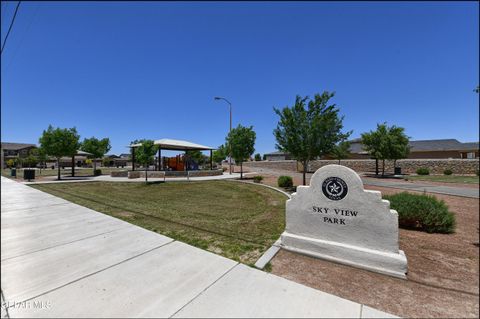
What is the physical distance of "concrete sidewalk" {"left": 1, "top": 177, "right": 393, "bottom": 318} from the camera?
9.36 feet

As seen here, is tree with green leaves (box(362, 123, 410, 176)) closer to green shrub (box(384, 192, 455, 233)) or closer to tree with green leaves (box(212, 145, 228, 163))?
tree with green leaves (box(212, 145, 228, 163))

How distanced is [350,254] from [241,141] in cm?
1864

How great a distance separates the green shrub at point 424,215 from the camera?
18.7ft

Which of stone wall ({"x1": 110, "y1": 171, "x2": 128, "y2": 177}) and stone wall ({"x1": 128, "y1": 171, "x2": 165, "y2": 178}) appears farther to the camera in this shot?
stone wall ({"x1": 110, "y1": 171, "x2": 128, "y2": 177})

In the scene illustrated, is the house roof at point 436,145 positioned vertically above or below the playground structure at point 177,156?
above

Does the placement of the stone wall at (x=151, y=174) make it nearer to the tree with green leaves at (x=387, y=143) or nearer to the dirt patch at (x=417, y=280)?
the dirt patch at (x=417, y=280)

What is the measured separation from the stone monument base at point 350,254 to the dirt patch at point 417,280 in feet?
0.39


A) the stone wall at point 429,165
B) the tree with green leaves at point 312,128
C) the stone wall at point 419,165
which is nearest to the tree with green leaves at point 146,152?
the tree with green leaves at point 312,128

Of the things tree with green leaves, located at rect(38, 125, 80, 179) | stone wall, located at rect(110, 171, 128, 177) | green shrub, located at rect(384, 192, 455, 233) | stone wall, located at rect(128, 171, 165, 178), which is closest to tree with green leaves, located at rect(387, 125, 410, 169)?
green shrub, located at rect(384, 192, 455, 233)

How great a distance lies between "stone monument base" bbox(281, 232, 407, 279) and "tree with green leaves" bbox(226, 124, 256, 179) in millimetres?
17743

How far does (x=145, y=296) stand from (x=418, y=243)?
5.62 m

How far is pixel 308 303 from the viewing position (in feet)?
9.97

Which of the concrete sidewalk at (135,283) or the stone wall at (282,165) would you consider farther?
the stone wall at (282,165)

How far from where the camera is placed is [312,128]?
12.9 metres
